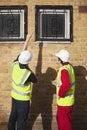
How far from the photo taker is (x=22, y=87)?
9.12 metres

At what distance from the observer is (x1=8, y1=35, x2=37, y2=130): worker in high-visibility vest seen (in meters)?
9.07

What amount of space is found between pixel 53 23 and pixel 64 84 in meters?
1.81

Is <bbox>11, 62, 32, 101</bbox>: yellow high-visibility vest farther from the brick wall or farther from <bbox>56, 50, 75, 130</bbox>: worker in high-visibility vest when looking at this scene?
the brick wall

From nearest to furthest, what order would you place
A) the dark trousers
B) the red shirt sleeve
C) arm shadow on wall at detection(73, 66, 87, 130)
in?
→ the red shirt sleeve < the dark trousers < arm shadow on wall at detection(73, 66, 87, 130)

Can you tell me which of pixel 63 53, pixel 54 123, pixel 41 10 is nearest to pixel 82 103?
pixel 54 123

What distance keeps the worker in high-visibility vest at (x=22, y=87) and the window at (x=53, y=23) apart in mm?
989

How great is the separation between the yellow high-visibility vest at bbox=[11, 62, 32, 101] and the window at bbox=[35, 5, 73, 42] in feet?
3.65

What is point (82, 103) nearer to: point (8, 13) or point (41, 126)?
point (41, 126)

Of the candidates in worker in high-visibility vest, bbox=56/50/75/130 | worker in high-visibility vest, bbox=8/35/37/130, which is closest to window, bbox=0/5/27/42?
worker in high-visibility vest, bbox=8/35/37/130

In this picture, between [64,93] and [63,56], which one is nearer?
[64,93]

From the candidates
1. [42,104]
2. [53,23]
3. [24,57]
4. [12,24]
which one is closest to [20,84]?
[24,57]

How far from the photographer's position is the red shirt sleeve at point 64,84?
879cm

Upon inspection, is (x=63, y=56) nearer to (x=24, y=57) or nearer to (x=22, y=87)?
(x=24, y=57)

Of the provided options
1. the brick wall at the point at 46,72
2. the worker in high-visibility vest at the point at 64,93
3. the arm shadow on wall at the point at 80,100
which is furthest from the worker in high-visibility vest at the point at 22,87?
the arm shadow on wall at the point at 80,100
